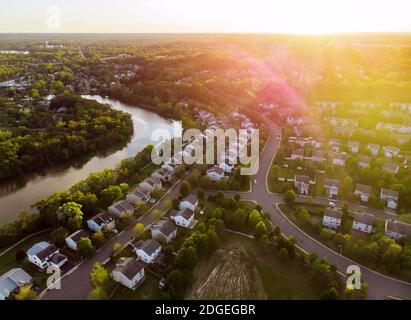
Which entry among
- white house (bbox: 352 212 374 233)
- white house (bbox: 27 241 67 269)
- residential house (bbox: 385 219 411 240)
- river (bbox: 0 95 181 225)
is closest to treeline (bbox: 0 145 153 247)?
white house (bbox: 27 241 67 269)

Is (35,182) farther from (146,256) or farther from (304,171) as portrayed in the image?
(304,171)

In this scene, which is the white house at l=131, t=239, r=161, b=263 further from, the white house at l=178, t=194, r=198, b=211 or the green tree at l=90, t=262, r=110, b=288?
the white house at l=178, t=194, r=198, b=211

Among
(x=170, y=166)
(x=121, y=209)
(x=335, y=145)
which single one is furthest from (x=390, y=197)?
(x=121, y=209)

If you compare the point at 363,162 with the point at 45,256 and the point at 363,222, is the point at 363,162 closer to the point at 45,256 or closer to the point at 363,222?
the point at 363,222

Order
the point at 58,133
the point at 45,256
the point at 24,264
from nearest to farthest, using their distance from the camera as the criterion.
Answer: the point at 45,256, the point at 24,264, the point at 58,133

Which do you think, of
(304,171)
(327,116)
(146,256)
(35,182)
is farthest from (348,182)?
(35,182)

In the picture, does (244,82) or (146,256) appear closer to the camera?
(146,256)
